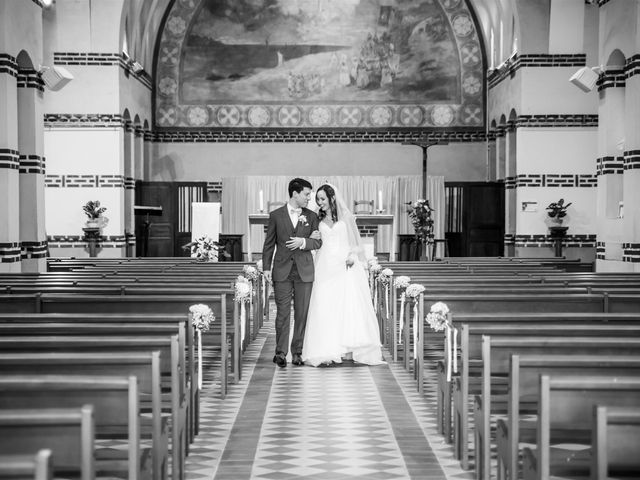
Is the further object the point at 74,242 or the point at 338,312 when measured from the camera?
the point at 74,242

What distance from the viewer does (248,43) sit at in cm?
2756

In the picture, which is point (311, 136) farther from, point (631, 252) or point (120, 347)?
point (120, 347)

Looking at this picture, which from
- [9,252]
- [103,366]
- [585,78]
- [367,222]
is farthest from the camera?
[367,222]

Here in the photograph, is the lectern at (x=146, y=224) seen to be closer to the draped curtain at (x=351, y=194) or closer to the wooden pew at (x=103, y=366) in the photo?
the draped curtain at (x=351, y=194)

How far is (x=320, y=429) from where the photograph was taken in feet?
24.7

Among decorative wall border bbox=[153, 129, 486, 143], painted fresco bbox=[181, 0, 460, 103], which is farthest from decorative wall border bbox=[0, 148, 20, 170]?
painted fresco bbox=[181, 0, 460, 103]

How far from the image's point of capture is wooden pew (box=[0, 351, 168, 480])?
4.89 meters

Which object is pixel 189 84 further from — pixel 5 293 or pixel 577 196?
pixel 5 293

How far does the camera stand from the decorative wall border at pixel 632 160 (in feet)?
50.4

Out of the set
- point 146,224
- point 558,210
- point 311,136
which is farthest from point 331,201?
point 311,136

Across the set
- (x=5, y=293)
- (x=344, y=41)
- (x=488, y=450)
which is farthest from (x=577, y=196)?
(x=488, y=450)

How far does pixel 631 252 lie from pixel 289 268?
7020 mm

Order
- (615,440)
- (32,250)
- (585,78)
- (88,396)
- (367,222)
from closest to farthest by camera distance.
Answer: (615,440) < (88,396) < (32,250) < (585,78) < (367,222)

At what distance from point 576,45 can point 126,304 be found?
16430 mm
